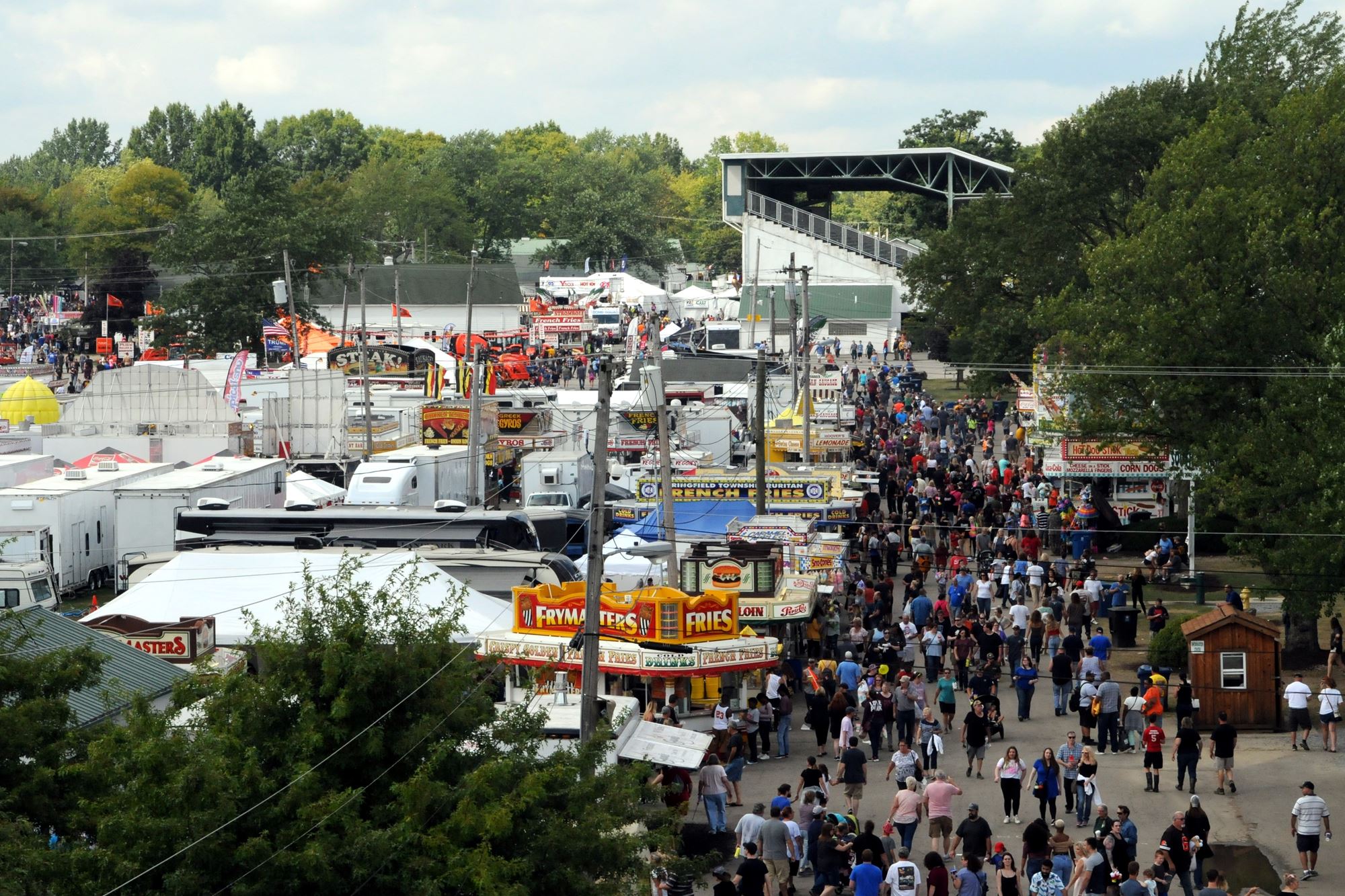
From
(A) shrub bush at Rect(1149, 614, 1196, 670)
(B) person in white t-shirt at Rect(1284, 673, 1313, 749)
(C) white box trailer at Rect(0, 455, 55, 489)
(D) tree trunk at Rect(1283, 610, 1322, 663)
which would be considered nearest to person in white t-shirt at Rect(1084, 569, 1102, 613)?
(A) shrub bush at Rect(1149, 614, 1196, 670)

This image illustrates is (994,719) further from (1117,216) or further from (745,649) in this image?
(1117,216)

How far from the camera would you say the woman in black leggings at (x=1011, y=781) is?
18844 mm

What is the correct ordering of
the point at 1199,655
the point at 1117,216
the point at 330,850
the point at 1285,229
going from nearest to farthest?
the point at 330,850 → the point at 1199,655 → the point at 1285,229 → the point at 1117,216

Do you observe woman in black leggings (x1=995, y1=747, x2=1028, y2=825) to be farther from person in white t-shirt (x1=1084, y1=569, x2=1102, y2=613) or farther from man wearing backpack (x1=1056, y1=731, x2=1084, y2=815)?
person in white t-shirt (x1=1084, y1=569, x2=1102, y2=613)

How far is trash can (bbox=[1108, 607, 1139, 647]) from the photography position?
1121 inches

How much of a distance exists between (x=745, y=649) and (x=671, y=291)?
103032 mm

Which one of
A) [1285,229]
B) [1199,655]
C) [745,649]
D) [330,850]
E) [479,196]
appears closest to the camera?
[330,850]

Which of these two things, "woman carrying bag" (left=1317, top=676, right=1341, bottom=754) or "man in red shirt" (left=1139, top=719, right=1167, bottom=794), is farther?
"woman carrying bag" (left=1317, top=676, right=1341, bottom=754)

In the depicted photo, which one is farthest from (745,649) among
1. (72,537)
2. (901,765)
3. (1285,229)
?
(72,537)

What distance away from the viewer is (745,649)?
21750 mm

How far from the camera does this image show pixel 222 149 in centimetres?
17125

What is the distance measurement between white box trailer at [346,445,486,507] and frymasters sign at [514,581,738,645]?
12.8m

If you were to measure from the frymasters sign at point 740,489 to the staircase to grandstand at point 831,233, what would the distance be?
6112cm

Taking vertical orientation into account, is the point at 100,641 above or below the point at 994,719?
above
